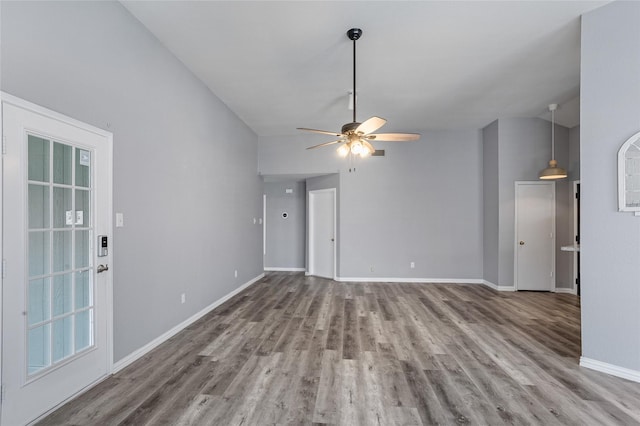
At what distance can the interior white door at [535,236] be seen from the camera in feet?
18.2

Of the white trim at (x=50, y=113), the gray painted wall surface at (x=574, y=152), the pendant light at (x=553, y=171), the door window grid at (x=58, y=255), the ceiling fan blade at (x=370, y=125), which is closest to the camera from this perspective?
the white trim at (x=50, y=113)

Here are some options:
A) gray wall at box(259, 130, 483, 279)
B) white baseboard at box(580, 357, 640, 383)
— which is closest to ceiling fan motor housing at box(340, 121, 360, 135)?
white baseboard at box(580, 357, 640, 383)

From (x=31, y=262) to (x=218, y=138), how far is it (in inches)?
123

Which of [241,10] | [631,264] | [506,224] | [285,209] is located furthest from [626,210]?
[285,209]

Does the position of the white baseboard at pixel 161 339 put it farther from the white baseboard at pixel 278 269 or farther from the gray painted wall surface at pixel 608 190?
the gray painted wall surface at pixel 608 190

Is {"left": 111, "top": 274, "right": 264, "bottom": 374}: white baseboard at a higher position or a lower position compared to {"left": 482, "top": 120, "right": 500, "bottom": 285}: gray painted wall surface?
lower

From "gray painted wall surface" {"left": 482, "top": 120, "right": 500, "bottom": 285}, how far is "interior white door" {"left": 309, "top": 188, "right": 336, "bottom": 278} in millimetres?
3170

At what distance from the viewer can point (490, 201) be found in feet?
19.4

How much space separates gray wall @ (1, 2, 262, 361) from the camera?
2.00 metres

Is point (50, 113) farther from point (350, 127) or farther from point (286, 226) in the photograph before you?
point (286, 226)

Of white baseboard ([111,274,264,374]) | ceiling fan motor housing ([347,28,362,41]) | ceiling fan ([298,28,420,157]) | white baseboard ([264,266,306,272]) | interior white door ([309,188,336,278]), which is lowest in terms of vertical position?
white baseboard ([264,266,306,272])

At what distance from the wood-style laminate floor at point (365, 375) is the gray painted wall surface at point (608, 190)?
39cm

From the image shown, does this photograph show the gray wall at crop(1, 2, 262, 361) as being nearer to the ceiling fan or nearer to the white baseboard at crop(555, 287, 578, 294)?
the ceiling fan

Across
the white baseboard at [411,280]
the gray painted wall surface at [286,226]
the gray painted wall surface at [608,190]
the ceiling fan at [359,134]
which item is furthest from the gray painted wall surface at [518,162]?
the gray painted wall surface at [286,226]
